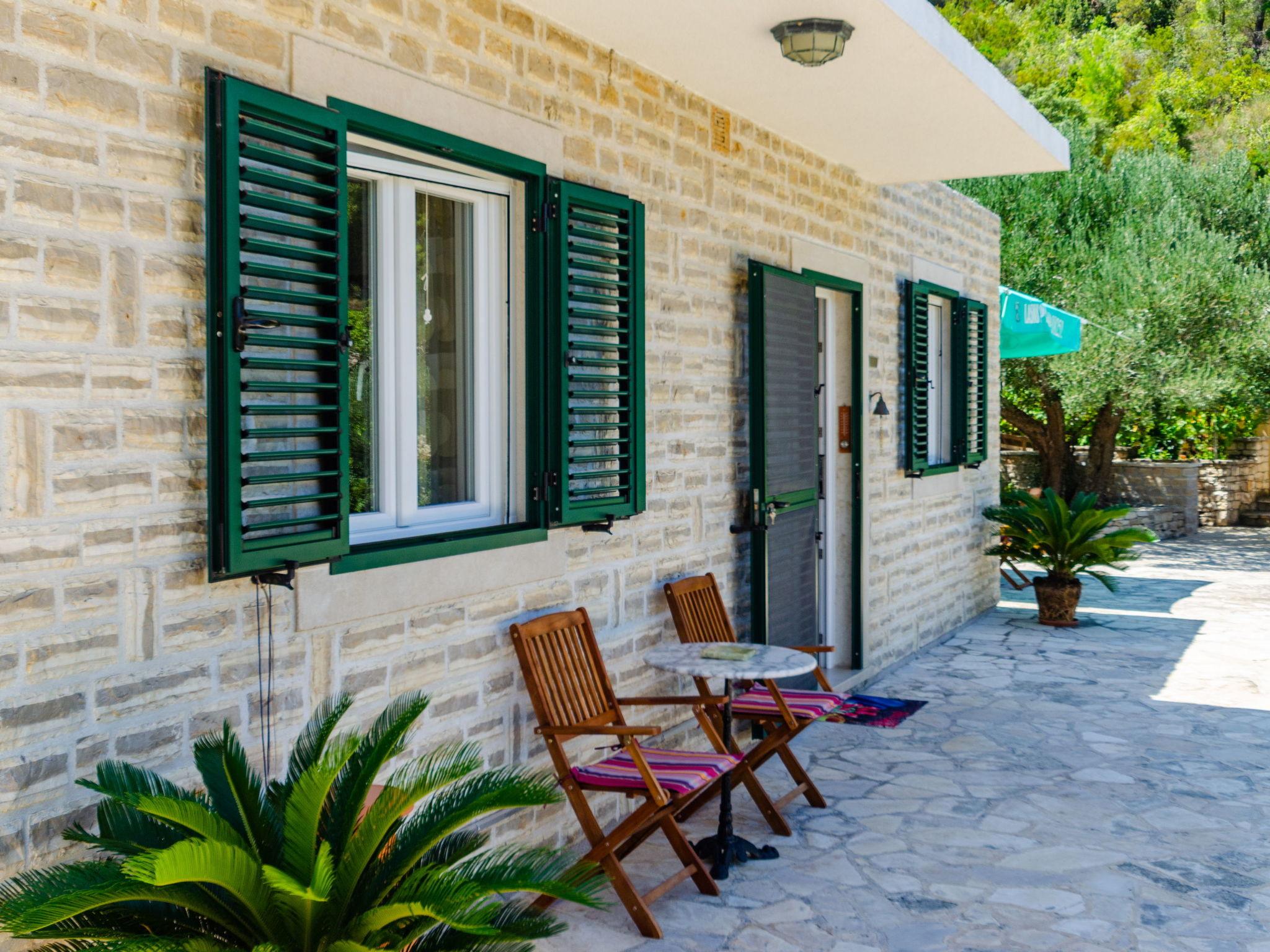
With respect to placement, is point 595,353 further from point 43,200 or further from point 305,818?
point 305,818

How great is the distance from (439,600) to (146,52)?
1780mm

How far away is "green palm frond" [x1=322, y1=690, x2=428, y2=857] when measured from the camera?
8.18 ft

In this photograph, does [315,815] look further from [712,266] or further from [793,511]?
[793,511]

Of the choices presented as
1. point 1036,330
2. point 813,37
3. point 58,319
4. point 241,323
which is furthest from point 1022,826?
point 1036,330

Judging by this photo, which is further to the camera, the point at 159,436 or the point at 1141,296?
the point at 1141,296

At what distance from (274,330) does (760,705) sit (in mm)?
2641

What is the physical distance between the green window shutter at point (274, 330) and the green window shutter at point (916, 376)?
5.48 m

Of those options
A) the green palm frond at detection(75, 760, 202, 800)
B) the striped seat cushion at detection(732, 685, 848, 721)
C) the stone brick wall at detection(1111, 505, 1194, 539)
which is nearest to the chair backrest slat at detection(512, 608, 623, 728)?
the striped seat cushion at detection(732, 685, 848, 721)

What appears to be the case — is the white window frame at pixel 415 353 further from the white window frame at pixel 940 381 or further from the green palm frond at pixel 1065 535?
the green palm frond at pixel 1065 535

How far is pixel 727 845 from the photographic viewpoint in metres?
4.28

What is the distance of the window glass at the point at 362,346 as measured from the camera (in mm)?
3650

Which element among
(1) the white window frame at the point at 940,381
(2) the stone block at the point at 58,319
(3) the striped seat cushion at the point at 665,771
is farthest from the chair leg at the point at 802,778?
(1) the white window frame at the point at 940,381

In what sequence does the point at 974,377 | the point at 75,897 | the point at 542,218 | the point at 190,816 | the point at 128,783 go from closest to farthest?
the point at 75,897 → the point at 190,816 → the point at 128,783 → the point at 542,218 → the point at 974,377

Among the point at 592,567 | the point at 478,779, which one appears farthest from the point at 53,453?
the point at 592,567
